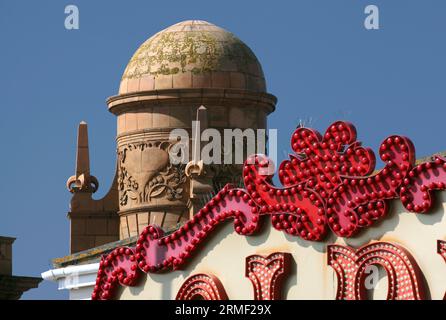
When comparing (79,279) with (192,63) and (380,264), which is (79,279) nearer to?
(380,264)

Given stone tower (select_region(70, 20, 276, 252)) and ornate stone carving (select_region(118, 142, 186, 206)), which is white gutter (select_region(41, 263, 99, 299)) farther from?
ornate stone carving (select_region(118, 142, 186, 206))

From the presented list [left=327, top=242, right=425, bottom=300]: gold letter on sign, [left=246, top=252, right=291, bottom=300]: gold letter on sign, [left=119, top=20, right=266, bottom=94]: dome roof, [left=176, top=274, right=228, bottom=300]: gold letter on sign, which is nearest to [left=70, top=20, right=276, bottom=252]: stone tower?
[left=119, top=20, right=266, bottom=94]: dome roof

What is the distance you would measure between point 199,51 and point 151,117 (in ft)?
5.62

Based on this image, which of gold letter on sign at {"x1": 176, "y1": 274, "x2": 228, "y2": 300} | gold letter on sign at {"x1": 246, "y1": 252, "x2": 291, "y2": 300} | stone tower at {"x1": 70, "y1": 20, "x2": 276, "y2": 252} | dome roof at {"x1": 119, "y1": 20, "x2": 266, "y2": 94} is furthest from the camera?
dome roof at {"x1": 119, "y1": 20, "x2": 266, "y2": 94}

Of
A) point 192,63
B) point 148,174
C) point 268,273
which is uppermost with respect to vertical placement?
point 192,63

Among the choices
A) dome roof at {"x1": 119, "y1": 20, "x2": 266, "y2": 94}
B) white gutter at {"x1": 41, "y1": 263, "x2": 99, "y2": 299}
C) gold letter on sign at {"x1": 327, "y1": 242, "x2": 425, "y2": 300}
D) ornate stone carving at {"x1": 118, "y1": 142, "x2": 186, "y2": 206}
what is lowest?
gold letter on sign at {"x1": 327, "y1": 242, "x2": 425, "y2": 300}

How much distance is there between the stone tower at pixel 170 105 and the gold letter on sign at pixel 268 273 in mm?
14616

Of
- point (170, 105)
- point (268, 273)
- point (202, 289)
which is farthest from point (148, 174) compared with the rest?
point (268, 273)

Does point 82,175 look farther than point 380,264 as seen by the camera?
Yes

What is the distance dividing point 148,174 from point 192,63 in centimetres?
249

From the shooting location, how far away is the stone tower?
153 ft

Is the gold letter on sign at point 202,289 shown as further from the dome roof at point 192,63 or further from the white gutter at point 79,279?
the dome roof at point 192,63

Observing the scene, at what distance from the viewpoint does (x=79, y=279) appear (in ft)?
119

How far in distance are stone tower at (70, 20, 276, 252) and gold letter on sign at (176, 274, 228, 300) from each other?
43.8 feet
